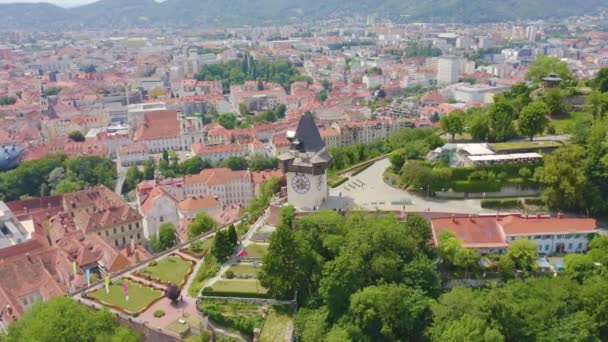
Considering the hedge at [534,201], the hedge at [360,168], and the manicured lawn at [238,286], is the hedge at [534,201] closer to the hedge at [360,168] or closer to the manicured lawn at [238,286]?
the hedge at [360,168]

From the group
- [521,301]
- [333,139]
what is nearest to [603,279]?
[521,301]

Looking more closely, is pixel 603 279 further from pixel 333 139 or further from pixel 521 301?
pixel 333 139

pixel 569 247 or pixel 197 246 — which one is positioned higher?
pixel 569 247

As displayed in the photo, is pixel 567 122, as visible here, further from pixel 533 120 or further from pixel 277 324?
pixel 277 324

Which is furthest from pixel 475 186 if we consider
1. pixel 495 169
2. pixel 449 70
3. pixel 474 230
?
pixel 449 70

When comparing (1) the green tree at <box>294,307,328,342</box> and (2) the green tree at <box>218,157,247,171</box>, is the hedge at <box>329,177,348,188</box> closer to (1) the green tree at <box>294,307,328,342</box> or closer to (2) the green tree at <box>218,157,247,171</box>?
(1) the green tree at <box>294,307,328,342</box>

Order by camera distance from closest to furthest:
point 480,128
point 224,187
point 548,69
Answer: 1. point 480,128
2. point 548,69
3. point 224,187
